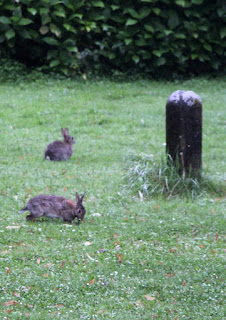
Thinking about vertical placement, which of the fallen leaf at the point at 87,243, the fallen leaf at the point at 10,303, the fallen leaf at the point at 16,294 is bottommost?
the fallen leaf at the point at 10,303

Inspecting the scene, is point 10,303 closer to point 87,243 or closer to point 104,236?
point 87,243

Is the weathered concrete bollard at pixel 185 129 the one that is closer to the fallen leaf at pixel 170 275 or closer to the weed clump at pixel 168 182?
the weed clump at pixel 168 182

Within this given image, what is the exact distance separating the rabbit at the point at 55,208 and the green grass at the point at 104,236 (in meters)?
0.12

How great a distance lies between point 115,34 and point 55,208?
1122cm

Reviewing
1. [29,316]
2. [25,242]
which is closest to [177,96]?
[25,242]

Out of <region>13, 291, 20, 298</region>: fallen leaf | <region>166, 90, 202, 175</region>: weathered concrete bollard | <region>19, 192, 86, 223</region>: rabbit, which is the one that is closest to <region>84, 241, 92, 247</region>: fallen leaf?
<region>19, 192, 86, 223</region>: rabbit

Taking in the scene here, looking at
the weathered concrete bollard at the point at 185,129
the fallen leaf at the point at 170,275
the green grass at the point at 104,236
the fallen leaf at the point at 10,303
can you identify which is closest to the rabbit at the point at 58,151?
the green grass at the point at 104,236

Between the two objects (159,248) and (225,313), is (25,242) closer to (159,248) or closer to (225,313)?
(159,248)

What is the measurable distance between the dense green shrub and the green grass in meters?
4.54

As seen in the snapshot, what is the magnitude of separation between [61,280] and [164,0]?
42.4 feet

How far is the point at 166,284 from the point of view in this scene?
5.62 metres

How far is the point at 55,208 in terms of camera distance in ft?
23.3

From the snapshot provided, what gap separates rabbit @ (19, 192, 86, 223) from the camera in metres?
7.01

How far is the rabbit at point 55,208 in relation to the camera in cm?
701
